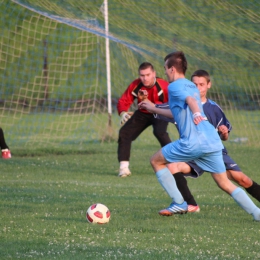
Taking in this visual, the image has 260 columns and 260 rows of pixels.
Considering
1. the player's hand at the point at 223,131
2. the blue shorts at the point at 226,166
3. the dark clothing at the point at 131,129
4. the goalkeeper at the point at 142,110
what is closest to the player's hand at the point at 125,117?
the goalkeeper at the point at 142,110

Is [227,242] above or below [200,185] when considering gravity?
above

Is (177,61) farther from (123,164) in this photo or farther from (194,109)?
(123,164)

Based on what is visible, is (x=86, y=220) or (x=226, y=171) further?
(x=226, y=171)

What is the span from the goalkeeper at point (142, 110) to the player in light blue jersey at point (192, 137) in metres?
3.32

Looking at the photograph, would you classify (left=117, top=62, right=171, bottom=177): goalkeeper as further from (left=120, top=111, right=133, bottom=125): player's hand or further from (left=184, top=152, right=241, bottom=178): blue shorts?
(left=184, top=152, right=241, bottom=178): blue shorts

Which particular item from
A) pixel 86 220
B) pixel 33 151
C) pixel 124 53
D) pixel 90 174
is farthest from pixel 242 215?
pixel 124 53

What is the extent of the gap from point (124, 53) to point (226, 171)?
10.8m

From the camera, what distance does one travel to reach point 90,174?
1127 centimetres

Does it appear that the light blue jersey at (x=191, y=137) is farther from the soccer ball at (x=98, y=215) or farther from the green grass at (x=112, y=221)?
the soccer ball at (x=98, y=215)

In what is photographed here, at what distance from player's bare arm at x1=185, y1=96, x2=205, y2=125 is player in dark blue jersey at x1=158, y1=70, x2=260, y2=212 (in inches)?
34.7

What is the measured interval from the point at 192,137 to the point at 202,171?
0.82 metres

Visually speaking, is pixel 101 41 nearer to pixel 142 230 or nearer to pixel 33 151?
pixel 33 151

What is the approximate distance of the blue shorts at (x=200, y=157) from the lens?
666 cm

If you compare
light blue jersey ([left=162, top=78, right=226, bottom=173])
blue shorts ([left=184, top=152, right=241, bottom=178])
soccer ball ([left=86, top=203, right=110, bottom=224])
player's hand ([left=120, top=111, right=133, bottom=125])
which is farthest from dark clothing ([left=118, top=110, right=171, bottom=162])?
soccer ball ([left=86, top=203, right=110, bottom=224])
